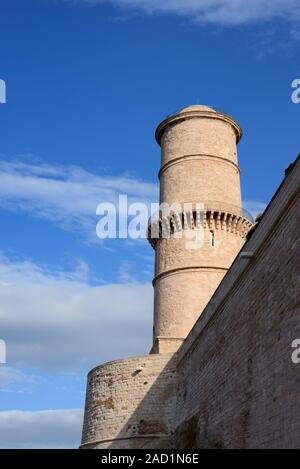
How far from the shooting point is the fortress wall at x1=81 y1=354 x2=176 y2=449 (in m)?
15.5

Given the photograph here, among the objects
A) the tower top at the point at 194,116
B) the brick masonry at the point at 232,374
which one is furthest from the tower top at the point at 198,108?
the brick masonry at the point at 232,374

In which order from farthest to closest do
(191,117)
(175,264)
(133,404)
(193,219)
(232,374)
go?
(191,117) → (193,219) → (175,264) → (133,404) → (232,374)

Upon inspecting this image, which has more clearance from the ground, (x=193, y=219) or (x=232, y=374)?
(x=193, y=219)

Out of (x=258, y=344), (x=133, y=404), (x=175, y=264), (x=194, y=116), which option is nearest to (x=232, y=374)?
(x=258, y=344)

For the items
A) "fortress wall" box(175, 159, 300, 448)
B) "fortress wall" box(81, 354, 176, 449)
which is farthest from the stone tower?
"fortress wall" box(175, 159, 300, 448)

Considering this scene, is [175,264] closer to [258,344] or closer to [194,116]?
[194,116]

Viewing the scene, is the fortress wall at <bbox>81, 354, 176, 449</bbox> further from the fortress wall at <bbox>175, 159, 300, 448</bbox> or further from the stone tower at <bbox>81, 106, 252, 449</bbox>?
the fortress wall at <bbox>175, 159, 300, 448</bbox>

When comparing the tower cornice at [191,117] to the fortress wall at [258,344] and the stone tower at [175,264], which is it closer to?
the stone tower at [175,264]

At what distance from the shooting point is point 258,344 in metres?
8.76

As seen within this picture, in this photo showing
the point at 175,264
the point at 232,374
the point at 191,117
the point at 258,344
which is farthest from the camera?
the point at 191,117

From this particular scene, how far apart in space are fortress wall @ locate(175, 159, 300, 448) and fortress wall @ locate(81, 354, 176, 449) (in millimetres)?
3239

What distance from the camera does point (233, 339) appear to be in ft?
33.4

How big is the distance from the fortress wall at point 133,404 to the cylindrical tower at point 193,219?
148cm

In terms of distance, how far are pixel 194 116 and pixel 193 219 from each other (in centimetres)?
375
